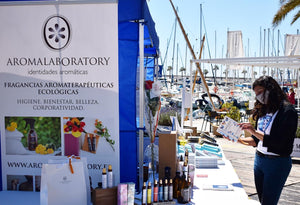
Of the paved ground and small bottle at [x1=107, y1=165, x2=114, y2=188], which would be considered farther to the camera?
the paved ground

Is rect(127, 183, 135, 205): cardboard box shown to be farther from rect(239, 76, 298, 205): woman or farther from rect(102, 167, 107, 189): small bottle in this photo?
rect(239, 76, 298, 205): woman

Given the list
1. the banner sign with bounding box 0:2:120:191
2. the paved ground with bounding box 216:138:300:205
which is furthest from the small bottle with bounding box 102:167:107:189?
the paved ground with bounding box 216:138:300:205

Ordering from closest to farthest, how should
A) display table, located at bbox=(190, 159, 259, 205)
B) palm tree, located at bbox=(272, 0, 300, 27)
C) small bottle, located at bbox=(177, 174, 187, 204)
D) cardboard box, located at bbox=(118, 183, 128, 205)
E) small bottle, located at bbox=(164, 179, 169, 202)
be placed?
cardboard box, located at bbox=(118, 183, 128, 205) < small bottle, located at bbox=(164, 179, 169, 202) < small bottle, located at bbox=(177, 174, 187, 204) < display table, located at bbox=(190, 159, 259, 205) < palm tree, located at bbox=(272, 0, 300, 27)

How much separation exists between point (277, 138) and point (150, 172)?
1056 millimetres

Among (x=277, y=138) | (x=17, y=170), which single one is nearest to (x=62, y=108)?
(x=17, y=170)

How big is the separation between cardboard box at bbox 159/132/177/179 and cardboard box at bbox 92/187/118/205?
1.67 ft

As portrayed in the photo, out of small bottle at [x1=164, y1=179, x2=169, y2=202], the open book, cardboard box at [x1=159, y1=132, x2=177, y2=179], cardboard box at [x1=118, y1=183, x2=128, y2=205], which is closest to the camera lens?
cardboard box at [x1=118, y1=183, x2=128, y2=205]

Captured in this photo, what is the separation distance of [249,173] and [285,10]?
728cm

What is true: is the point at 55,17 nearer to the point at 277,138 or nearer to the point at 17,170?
the point at 17,170

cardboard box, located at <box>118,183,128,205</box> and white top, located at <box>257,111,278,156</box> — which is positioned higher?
white top, located at <box>257,111,278,156</box>

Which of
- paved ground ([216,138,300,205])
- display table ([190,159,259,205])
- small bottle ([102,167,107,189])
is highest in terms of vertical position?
small bottle ([102,167,107,189])

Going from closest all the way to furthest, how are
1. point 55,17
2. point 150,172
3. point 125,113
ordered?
point 55,17 → point 125,113 → point 150,172

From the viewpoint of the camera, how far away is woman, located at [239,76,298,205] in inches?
85.5

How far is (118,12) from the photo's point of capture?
217 cm
